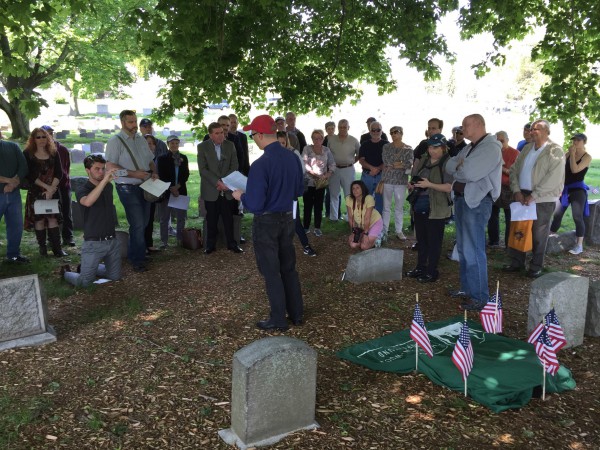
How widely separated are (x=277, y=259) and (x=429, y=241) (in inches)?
116

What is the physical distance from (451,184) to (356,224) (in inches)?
81.1

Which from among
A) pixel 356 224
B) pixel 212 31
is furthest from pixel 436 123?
pixel 212 31

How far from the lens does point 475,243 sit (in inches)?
259

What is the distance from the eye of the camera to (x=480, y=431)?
404cm

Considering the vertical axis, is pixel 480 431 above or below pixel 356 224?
below

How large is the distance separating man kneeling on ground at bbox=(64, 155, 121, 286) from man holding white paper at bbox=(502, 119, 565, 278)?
5961 mm

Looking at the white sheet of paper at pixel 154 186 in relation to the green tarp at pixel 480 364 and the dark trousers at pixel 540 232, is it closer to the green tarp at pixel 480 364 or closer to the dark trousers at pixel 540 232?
the green tarp at pixel 480 364

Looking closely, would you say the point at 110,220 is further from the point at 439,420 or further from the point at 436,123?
the point at 436,123

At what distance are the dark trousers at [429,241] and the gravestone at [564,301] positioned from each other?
2.14 m

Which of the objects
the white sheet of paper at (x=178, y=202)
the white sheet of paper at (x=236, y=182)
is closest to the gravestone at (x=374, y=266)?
the white sheet of paper at (x=236, y=182)

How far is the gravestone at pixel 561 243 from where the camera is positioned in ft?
32.3

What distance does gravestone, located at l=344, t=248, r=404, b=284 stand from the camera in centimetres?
751

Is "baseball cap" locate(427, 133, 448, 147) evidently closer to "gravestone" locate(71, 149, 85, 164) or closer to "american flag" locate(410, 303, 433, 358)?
"american flag" locate(410, 303, 433, 358)

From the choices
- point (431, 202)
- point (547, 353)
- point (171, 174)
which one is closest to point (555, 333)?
point (547, 353)
